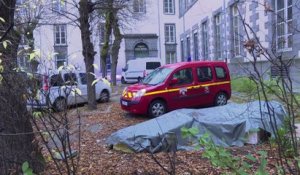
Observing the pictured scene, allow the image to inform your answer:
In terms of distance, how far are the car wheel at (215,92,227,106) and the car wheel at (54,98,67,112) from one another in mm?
10169

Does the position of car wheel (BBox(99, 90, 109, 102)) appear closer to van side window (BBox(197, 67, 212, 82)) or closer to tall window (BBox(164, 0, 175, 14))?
van side window (BBox(197, 67, 212, 82))

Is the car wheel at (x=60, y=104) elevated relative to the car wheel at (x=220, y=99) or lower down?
elevated

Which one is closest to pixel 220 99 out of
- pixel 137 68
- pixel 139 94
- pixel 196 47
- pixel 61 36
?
pixel 139 94

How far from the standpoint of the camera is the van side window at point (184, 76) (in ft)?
42.6

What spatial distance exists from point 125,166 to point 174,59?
41.4 metres

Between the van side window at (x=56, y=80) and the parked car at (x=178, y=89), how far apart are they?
326 inches

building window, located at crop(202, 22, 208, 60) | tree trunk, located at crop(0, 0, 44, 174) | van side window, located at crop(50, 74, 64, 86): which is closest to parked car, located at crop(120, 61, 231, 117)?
tree trunk, located at crop(0, 0, 44, 174)

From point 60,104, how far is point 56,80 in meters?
0.24

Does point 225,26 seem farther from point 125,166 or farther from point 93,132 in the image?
point 125,166

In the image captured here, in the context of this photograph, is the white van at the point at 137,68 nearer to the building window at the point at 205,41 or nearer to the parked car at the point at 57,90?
the building window at the point at 205,41

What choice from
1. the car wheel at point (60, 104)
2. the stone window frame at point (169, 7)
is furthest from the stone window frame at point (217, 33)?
the car wheel at point (60, 104)

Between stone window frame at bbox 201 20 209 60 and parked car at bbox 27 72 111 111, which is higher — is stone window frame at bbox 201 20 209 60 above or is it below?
above

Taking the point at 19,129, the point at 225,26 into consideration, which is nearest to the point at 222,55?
the point at 225,26

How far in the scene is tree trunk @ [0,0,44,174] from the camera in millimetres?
4180
